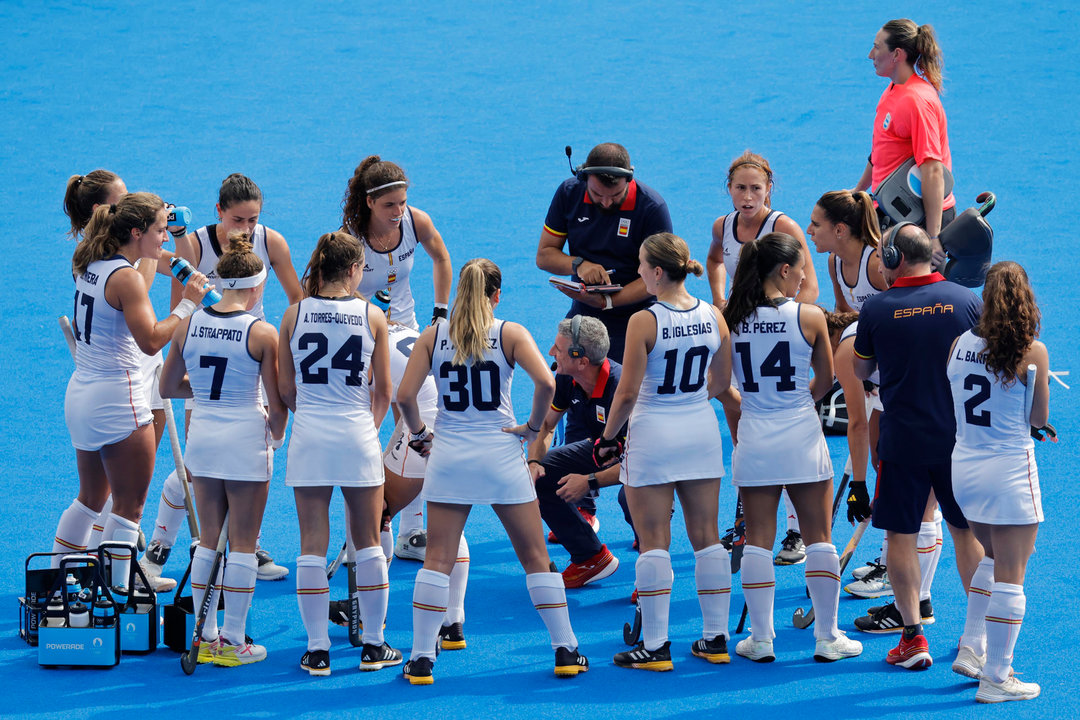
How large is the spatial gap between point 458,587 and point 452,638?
0.85ft

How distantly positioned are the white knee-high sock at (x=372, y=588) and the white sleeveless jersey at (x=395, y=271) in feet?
6.56

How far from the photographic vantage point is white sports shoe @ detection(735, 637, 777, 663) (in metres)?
5.90

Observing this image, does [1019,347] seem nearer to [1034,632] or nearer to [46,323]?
[1034,632]

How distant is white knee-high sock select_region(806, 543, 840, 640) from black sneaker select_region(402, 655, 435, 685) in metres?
1.82

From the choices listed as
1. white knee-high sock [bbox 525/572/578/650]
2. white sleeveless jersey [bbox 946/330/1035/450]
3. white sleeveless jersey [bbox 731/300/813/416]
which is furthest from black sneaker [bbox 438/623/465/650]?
white sleeveless jersey [bbox 946/330/1035/450]

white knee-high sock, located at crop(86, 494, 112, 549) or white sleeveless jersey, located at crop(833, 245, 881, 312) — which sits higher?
white sleeveless jersey, located at crop(833, 245, 881, 312)

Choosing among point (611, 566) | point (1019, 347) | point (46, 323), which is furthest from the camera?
point (46, 323)

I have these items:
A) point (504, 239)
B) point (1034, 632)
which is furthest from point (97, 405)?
point (504, 239)

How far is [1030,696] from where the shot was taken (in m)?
5.44

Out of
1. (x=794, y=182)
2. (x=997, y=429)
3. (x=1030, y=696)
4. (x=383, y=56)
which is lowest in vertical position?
(x=1030, y=696)

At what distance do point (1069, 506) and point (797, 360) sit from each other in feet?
10.1

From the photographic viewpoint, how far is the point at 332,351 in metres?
5.66

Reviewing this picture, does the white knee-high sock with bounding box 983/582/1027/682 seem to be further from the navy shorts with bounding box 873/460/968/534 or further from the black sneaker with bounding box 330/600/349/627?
the black sneaker with bounding box 330/600/349/627

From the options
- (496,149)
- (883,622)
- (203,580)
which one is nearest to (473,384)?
(203,580)
